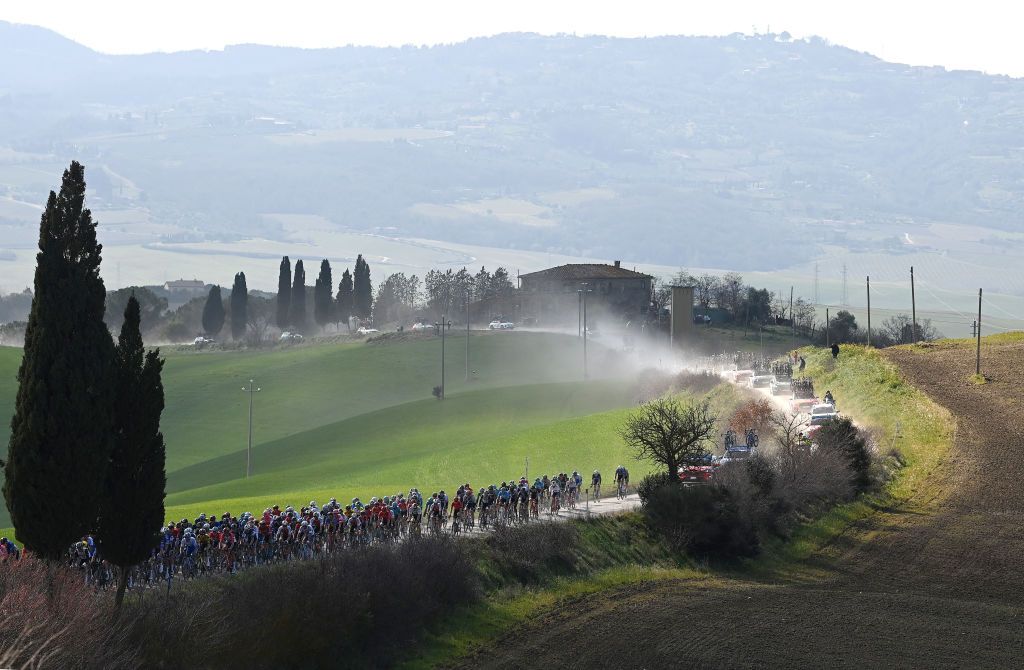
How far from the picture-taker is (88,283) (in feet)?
113

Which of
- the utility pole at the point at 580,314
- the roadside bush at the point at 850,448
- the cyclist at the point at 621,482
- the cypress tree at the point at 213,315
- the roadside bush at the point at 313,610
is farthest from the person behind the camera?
the cypress tree at the point at 213,315

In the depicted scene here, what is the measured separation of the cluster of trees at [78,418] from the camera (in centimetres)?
3322

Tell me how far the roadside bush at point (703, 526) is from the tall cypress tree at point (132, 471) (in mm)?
22539

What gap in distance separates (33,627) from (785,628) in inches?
842

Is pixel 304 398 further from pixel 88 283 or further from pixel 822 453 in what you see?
pixel 88 283

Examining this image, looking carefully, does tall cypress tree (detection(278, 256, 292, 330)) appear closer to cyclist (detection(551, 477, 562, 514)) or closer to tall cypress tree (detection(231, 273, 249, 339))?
tall cypress tree (detection(231, 273, 249, 339))

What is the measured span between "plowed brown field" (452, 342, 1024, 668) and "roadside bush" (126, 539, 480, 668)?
2713mm

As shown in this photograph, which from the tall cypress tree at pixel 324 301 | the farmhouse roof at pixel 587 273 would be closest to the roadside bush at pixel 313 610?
A: the tall cypress tree at pixel 324 301

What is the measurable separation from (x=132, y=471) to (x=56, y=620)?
23.5 ft

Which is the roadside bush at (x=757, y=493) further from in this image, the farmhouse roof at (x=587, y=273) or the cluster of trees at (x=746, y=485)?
the farmhouse roof at (x=587, y=273)

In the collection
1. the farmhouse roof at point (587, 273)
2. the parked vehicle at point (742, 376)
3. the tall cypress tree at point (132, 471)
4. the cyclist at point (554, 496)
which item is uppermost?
the farmhouse roof at point (587, 273)

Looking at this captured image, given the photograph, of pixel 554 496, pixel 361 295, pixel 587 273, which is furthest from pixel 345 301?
pixel 554 496

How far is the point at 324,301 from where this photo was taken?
578ft

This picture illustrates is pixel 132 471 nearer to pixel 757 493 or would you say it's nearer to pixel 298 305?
pixel 757 493
